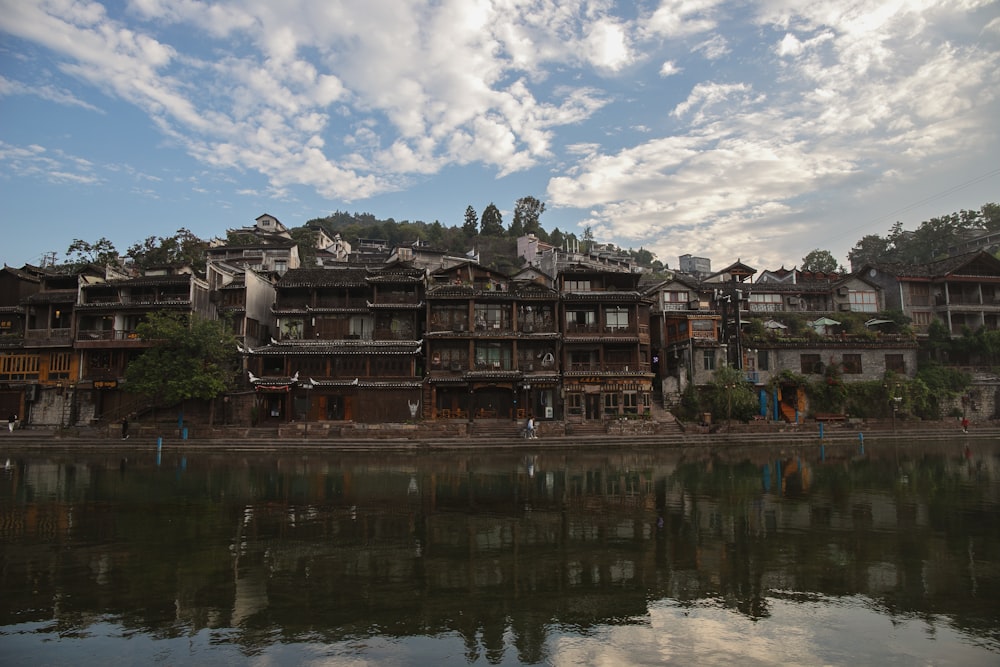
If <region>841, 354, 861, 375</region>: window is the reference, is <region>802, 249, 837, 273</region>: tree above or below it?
above

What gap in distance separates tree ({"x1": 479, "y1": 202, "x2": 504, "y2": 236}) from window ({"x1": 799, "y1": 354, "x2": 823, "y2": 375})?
61672 millimetres

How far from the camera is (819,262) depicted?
79.9 metres

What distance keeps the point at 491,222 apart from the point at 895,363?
67.1 meters

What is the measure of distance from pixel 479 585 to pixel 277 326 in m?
37.1

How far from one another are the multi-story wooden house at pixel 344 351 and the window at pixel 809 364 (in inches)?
1144

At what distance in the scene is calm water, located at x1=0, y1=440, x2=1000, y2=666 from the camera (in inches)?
346

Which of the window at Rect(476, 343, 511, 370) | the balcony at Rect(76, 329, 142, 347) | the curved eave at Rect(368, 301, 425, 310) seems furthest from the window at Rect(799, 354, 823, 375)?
the balcony at Rect(76, 329, 142, 347)

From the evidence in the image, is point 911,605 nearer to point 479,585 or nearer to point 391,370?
point 479,585

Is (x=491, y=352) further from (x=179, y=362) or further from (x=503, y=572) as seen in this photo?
(x=503, y=572)

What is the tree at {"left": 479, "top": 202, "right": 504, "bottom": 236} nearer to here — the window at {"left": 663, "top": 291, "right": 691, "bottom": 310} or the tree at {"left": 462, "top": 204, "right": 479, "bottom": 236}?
the tree at {"left": 462, "top": 204, "right": 479, "bottom": 236}

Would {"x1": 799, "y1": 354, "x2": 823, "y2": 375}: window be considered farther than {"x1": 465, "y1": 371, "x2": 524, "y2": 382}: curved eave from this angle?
Yes

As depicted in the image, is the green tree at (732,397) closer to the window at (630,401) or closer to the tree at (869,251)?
the window at (630,401)

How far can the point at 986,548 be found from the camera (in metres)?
13.7

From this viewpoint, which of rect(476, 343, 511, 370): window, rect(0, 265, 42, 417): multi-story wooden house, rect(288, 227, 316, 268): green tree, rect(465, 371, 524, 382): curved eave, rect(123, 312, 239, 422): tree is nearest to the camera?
rect(123, 312, 239, 422): tree
